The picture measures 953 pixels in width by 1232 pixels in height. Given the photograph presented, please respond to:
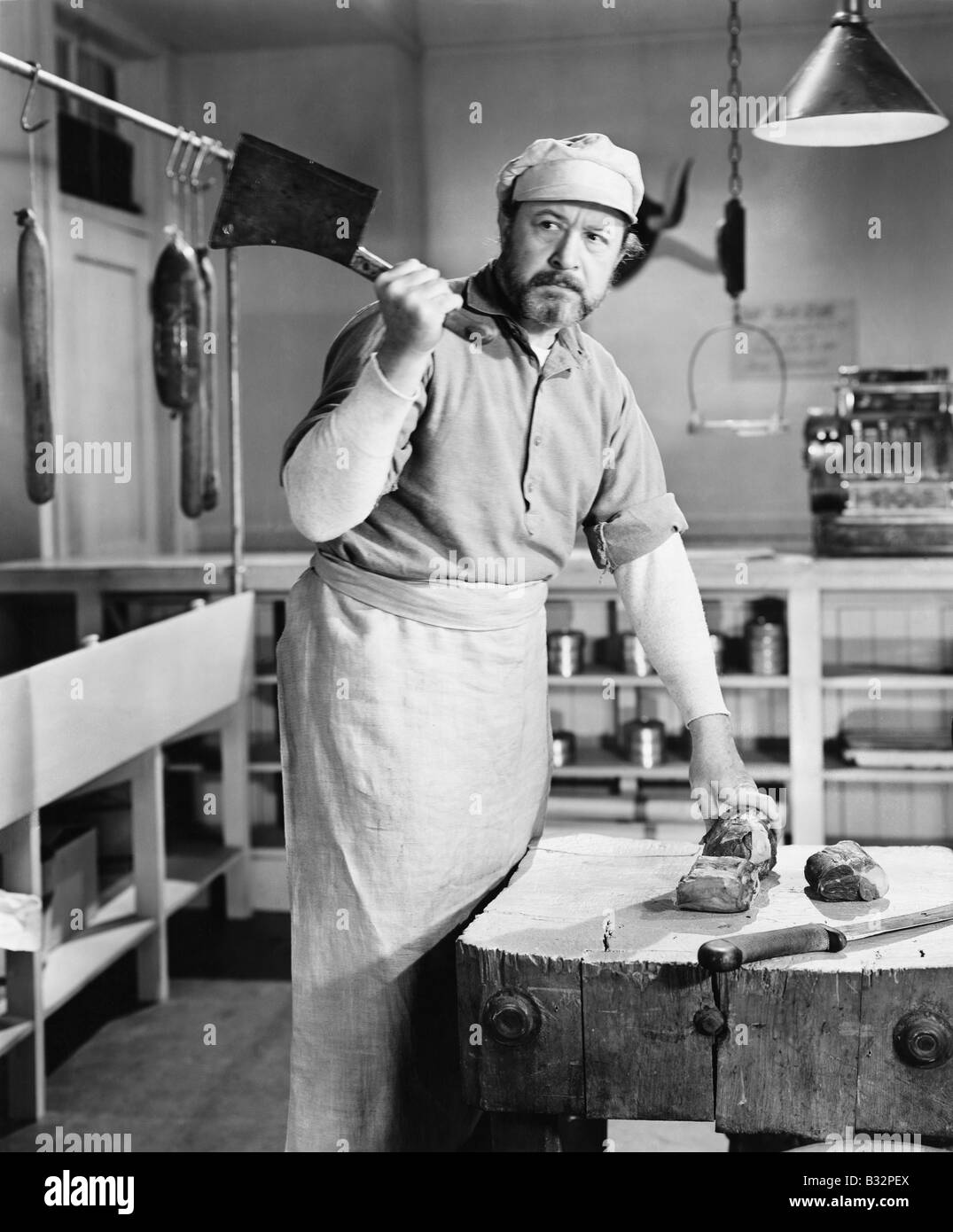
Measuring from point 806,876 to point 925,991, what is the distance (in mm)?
347

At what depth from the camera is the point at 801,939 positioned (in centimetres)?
179

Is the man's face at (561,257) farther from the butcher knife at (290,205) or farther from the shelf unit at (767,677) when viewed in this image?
the shelf unit at (767,677)

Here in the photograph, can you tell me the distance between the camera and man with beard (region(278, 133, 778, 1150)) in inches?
83.1

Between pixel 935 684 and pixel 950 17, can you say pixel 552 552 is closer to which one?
pixel 935 684

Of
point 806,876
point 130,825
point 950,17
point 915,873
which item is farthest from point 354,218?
point 950,17

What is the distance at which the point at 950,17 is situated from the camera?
5.86 metres

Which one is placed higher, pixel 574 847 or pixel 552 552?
pixel 552 552

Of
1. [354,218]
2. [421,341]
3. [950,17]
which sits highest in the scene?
[950,17]

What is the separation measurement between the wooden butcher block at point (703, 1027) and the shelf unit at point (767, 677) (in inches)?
112
